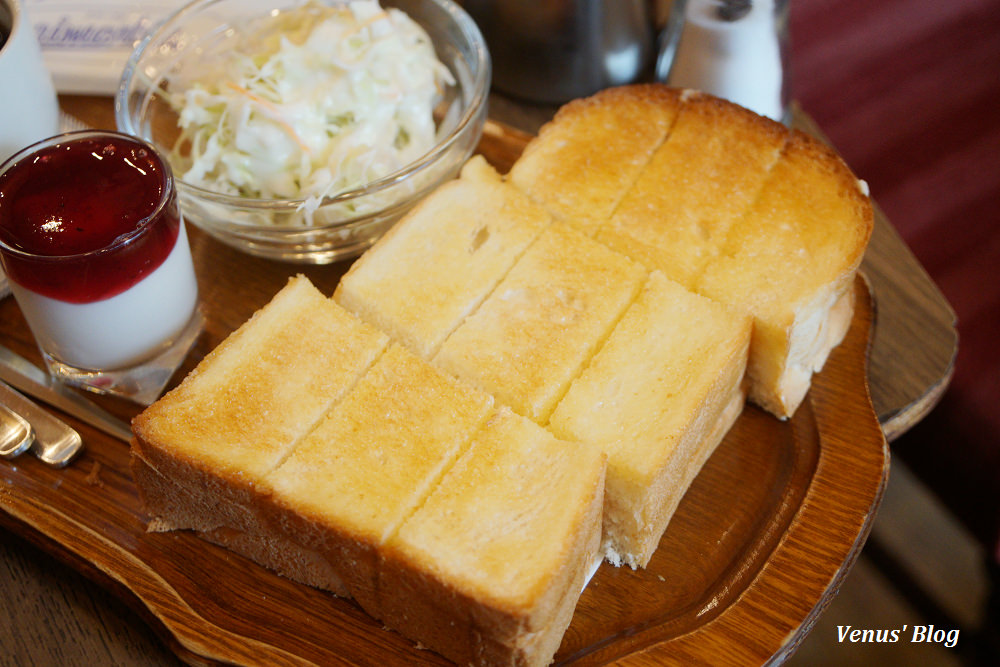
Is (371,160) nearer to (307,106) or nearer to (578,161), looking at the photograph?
(307,106)

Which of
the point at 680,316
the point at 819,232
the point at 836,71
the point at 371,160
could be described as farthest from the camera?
the point at 836,71

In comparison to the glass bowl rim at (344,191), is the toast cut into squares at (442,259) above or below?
below

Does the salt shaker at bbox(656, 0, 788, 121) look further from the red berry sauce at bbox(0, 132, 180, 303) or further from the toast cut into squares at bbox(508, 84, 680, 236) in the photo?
the red berry sauce at bbox(0, 132, 180, 303)

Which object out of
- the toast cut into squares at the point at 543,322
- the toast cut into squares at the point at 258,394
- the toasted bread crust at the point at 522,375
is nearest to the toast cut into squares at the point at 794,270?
the toasted bread crust at the point at 522,375

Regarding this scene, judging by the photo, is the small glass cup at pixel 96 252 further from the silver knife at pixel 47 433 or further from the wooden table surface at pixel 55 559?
the wooden table surface at pixel 55 559

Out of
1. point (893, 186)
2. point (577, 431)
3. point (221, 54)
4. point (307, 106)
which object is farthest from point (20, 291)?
point (893, 186)

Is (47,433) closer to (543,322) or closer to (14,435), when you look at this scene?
(14,435)
